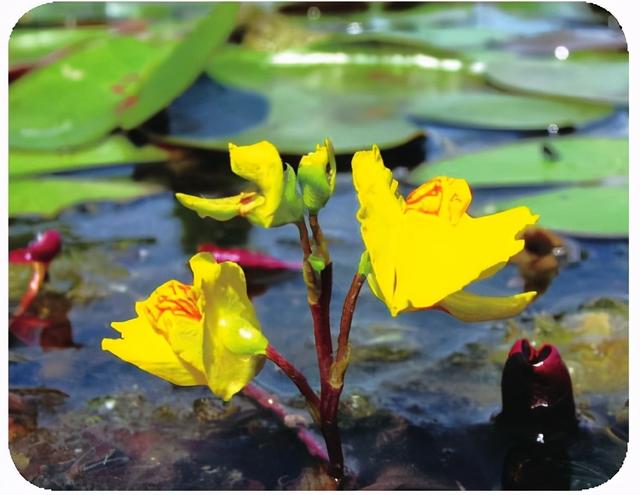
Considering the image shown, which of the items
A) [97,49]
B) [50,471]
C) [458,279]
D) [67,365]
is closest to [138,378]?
[67,365]

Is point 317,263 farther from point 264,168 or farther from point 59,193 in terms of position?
point 59,193

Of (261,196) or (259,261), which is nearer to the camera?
(261,196)

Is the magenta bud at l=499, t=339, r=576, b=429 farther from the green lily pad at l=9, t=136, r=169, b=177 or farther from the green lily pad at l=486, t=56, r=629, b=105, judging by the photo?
the green lily pad at l=486, t=56, r=629, b=105

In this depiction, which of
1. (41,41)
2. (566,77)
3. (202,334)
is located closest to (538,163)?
(566,77)

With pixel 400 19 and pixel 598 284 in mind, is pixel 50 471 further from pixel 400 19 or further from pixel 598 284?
pixel 400 19

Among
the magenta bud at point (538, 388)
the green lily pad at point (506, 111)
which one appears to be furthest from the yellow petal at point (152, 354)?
the green lily pad at point (506, 111)

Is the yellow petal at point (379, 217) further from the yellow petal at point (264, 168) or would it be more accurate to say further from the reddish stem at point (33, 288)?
the reddish stem at point (33, 288)
